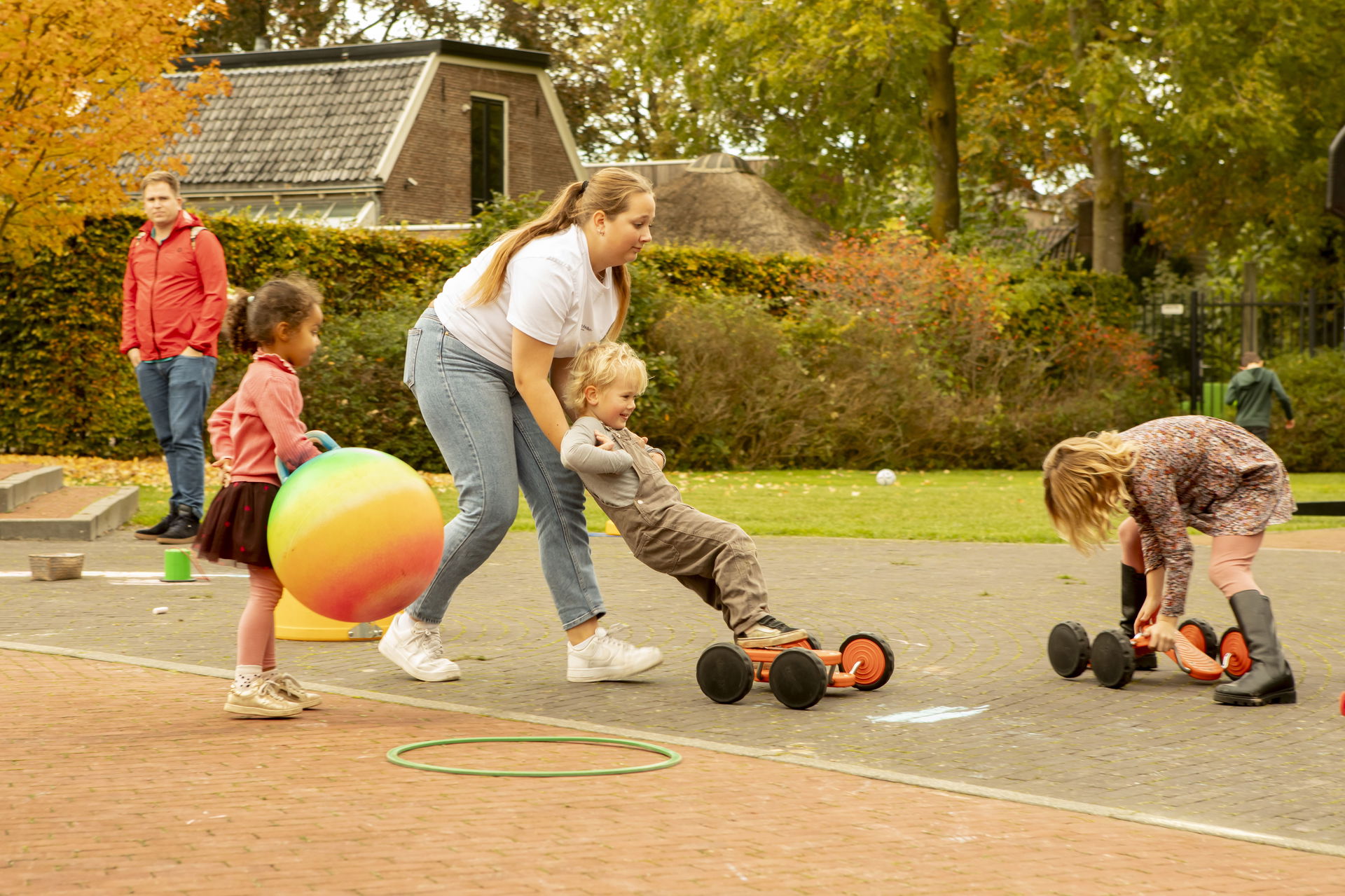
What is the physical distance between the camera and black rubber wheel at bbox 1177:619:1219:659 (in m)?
6.05

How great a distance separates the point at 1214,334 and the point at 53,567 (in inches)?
842

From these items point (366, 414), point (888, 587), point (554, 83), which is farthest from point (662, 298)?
point (554, 83)

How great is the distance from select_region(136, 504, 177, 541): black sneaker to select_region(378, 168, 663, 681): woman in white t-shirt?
494cm

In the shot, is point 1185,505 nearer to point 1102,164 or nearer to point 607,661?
point 607,661

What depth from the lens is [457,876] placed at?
328 cm

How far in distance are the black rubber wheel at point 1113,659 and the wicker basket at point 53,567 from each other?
5.43 m

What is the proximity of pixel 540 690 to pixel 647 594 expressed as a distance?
261 cm

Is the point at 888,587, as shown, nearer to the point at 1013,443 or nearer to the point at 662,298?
the point at 662,298

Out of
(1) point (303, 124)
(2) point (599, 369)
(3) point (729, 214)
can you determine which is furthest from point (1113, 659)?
(1) point (303, 124)

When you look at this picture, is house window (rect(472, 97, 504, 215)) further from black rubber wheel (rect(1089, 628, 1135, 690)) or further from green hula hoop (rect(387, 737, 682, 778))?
green hula hoop (rect(387, 737, 682, 778))

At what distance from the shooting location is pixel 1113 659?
222 inches

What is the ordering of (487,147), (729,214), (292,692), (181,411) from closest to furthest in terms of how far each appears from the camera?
(292,692) → (181,411) → (729,214) → (487,147)

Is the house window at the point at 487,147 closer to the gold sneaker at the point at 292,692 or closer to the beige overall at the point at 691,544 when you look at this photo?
the beige overall at the point at 691,544

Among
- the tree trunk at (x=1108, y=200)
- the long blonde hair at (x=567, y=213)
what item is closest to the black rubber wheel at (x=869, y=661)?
the long blonde hair at (x=567, y=213)
